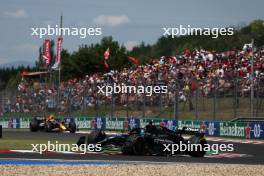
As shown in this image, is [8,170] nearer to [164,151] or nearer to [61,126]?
[164,151]

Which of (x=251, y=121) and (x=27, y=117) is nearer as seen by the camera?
(x=251, y=121)

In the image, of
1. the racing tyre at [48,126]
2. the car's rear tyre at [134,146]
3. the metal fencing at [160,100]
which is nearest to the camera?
the car's rear tyre at [134,146]

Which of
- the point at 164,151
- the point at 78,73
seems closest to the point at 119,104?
the point at 164,151

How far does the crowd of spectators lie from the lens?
28.1 meters

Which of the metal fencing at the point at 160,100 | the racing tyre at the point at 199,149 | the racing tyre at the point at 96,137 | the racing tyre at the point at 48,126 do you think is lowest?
the racing tyre at the point at 199,149

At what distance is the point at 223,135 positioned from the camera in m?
29.2

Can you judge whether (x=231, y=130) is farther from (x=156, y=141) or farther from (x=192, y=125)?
(x=156, y=141)

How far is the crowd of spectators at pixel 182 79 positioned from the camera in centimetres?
2809

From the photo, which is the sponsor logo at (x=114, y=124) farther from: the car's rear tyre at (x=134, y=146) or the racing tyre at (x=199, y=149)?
the car's rear tyre at (x=134, y=146)

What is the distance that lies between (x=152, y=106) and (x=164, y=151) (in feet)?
46.8

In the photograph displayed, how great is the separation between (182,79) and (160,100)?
2141 mm

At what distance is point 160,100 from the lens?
31.5 m

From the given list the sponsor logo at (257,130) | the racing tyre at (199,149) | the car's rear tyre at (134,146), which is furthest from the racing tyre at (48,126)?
the racing tyre at (199,149)

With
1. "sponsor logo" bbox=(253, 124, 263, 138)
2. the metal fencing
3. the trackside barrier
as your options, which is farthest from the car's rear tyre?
"sponsor logo" bbox=(253, 124, 263, 138)
